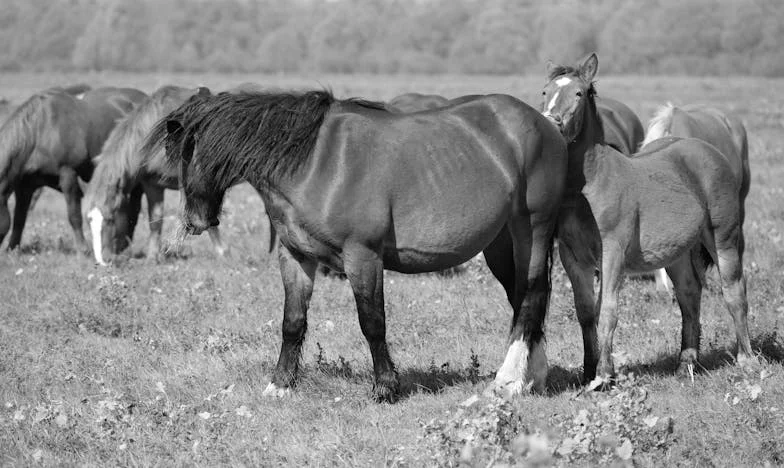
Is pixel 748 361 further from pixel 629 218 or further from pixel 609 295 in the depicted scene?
pixel 629 218

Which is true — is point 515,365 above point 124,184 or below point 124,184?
above

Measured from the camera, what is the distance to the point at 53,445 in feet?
17.5

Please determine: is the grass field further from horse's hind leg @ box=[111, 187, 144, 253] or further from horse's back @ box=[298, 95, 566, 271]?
horse's back @ box=[298, 95, 566, 271]

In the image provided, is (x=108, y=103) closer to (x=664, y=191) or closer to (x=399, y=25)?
(x=664, y=191)

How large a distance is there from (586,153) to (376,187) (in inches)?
64.3

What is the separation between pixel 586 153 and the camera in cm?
646

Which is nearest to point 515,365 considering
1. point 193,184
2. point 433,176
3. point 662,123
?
point 433,176

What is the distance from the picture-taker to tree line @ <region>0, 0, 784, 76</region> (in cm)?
6919

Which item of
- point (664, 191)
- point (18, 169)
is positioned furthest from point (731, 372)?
point (18, 169)

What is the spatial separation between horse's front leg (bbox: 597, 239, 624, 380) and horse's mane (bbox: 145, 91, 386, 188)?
2036 millimetres

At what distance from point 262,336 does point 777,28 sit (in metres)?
69.5

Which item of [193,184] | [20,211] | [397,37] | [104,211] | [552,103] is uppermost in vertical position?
[552,103]

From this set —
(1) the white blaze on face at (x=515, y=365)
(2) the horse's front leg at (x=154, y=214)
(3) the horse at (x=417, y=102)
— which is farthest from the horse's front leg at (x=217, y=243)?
(1) the white blaze on face at (x=515, y=365)

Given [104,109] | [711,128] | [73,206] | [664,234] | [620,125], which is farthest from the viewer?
[104,109]
